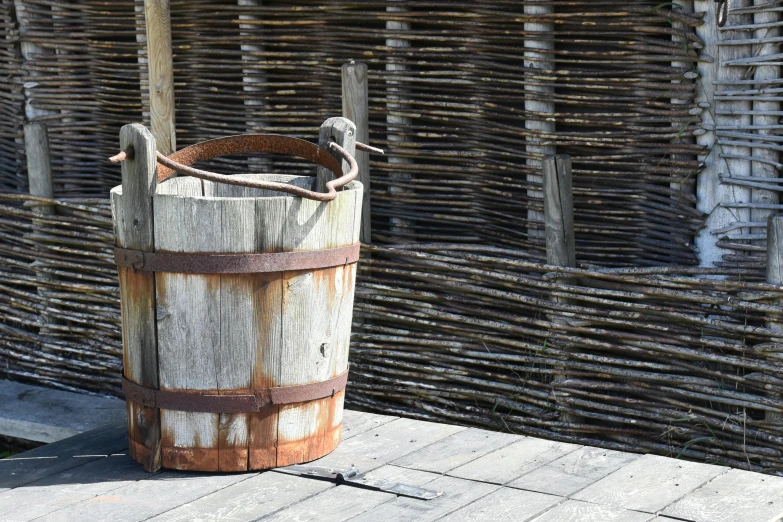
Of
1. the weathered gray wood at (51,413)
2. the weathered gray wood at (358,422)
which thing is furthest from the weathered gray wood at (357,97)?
the weathered gray wood at (51,413)

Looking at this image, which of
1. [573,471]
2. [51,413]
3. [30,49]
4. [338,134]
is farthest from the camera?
[30,49]

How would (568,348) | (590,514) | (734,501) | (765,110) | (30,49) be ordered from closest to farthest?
1. (590,514)
2. (734,501)
3. (765,110)
4. (568,348)
5. (30,49)

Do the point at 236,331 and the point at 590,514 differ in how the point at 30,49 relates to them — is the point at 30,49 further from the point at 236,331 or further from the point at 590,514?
the point at 590,514

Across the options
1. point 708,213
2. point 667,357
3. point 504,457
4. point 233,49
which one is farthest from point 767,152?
point 233,49

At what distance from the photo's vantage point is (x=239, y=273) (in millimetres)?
2852

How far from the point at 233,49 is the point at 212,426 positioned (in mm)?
2867

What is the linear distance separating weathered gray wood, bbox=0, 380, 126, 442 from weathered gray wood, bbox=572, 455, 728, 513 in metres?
3.04

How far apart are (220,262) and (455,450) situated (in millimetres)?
914

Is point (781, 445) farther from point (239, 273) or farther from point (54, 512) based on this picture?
point (54, 512)

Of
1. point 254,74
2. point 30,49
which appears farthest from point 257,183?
point 30,49

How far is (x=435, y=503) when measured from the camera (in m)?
2.77

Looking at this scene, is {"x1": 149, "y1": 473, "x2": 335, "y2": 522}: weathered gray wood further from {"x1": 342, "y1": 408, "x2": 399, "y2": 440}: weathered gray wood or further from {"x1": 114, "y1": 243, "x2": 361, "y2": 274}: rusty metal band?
{"x1": 114, "y1": 243, "x2": 361, "y2": 274}: rusty metal band

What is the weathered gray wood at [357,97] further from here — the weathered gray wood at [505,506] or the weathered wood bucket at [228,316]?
the weathered gray wood at [505,506]

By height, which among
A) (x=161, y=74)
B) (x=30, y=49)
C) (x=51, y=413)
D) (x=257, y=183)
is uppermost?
(x=30, y=49)
